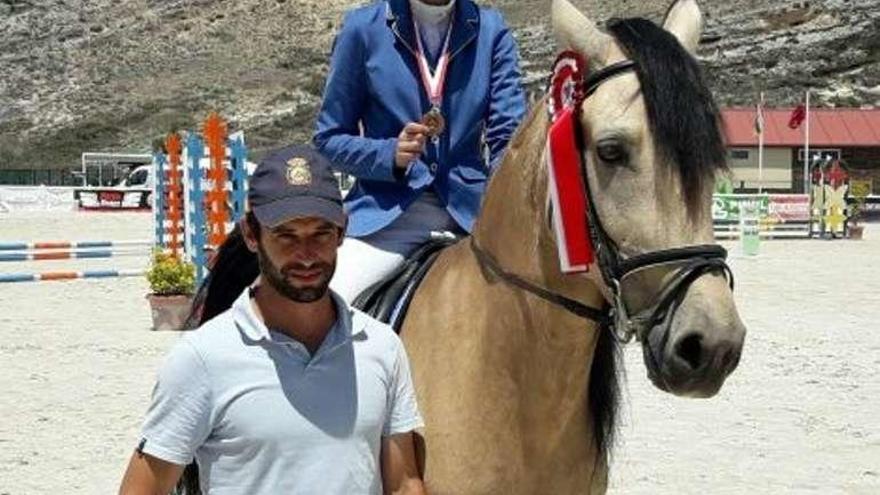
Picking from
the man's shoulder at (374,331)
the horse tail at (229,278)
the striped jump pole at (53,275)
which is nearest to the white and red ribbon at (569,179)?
the man's shoulder at (374,331)

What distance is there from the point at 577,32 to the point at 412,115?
3.22ft

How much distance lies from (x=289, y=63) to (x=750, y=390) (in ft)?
252

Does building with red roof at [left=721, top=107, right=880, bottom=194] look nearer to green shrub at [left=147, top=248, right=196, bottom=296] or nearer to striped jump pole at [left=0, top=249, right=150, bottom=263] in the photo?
striped jump pole at [left=0, top=249, right=150, bottom=263]

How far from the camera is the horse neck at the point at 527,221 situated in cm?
313

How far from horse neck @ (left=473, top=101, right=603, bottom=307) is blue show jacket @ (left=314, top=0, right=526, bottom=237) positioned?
18.1 inches

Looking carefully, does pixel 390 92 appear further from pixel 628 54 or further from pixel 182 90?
pixel 182 90

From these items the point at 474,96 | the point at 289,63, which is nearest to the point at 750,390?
the point at 474,96

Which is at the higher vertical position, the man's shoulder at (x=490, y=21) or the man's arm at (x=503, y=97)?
the man's shoulder at (x=490, y=21)

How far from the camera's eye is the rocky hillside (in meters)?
66.4

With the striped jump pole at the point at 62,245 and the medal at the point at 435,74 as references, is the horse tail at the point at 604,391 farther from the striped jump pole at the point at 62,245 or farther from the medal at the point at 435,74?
the striped jump pole at the point at 62,245

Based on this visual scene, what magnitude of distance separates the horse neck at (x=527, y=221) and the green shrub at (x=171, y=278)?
10.6 m

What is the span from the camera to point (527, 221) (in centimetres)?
323

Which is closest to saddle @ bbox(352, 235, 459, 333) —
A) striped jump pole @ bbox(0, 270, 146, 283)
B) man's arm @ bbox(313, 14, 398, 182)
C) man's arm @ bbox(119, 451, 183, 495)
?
man's arm @ bbox(313, 14, 398, 182)

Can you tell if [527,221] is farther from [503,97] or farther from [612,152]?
[503,97]
